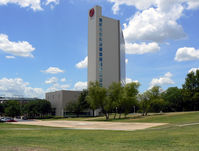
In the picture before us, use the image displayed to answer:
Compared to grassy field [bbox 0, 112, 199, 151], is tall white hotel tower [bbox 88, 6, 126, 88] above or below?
above

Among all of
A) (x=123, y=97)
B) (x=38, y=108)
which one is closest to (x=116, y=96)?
(x=123, y=97)

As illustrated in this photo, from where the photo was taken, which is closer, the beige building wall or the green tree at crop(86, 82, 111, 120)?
the green tree at crop(86, 82, 111, 120)

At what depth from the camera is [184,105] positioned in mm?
106000

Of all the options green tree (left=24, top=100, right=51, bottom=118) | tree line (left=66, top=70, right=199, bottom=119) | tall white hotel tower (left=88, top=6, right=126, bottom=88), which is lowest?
green tree (left=24, top=100, right=51, bottom=118)

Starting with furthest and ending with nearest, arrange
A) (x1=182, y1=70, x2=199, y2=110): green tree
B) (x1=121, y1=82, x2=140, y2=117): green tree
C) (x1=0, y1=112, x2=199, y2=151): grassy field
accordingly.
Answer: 1. (x1=182, y1=70, x2=199, y2=110): green tree
2. (x1=121, y1=82, x2=140, y2=117): green tree
3. (x1=0, y1=112, x2=199, y2=151): grassy field

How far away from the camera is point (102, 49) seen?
116 metres

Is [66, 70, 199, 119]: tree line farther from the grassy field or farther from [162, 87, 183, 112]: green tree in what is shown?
the grassy field

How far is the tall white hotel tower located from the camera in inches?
4500

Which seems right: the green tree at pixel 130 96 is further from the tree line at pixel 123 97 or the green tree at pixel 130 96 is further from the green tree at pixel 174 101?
the green tree at pixel 174 101

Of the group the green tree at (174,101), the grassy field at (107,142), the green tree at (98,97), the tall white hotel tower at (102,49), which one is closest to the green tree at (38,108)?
the tall white hotel tower at (102,49)

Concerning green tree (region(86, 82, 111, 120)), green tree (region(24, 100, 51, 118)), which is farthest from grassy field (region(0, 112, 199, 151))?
green tree (region(24, 100, 51, 118))

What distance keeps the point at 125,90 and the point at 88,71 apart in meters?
56.5

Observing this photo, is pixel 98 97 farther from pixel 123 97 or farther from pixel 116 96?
pixel 123 97

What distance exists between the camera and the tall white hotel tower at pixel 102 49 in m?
114
